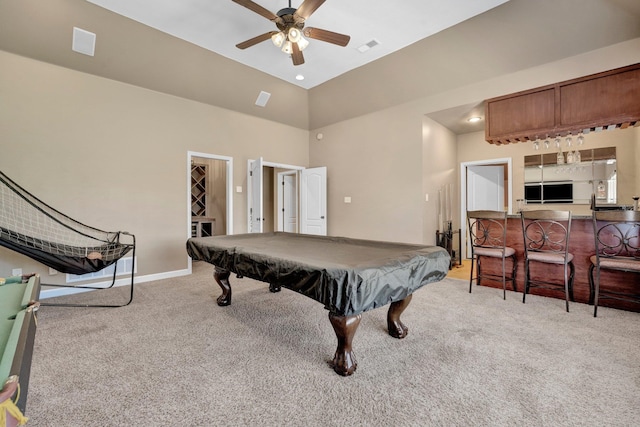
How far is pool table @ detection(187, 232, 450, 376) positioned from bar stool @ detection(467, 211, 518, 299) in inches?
66.8

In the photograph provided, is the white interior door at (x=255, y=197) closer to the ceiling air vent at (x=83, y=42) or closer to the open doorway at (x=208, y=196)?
the open doorway at (x=208, y=196)

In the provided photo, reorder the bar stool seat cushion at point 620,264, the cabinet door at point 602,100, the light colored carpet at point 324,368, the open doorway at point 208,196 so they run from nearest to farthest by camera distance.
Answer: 1. the light colored carpet at point 324,368
2. the bar stool seat cushion at point 620,264
3. the cabinet door at point 602,100
4. the open doorway at point 208,196

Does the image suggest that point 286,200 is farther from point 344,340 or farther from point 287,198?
point 344,340

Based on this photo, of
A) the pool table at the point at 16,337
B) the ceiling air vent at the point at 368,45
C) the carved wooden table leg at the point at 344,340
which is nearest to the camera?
the pool table at the point at 16,337

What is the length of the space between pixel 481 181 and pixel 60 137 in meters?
6.98

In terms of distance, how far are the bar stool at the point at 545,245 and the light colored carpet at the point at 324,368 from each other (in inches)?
16.1

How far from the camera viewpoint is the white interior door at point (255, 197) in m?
5.12

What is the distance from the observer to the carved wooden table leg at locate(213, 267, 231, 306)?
10.1ft

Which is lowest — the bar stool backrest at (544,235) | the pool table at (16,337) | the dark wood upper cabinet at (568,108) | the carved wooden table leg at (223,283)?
the carved wooden table leg at (223,283)

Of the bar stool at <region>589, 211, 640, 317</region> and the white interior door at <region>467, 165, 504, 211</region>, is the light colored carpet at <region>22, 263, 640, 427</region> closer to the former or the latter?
the bar stool at <region>589, 211, 640, 317</region>

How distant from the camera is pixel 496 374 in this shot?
184cm

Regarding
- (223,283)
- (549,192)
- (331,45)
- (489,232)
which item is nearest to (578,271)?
(489,232)

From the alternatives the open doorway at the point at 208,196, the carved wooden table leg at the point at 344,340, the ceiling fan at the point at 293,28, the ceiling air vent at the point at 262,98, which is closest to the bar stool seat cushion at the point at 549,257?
the carved wooden table leg at the point at 344,340

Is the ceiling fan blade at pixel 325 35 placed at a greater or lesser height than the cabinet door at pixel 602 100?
greater
